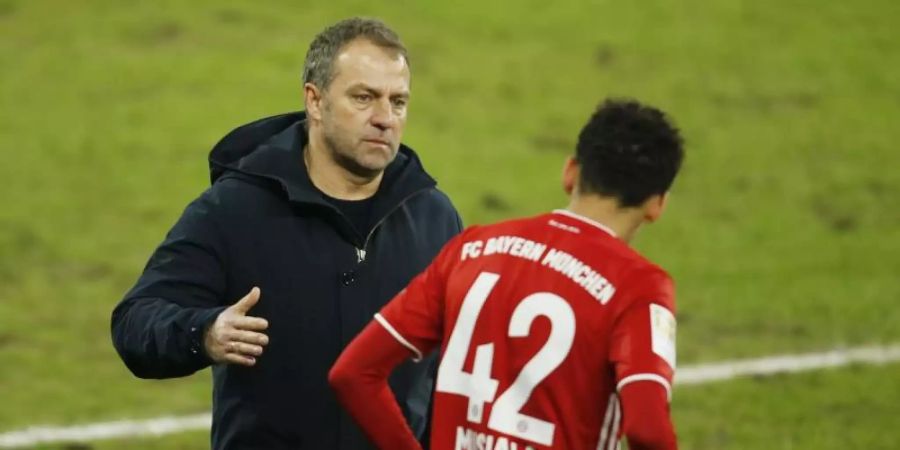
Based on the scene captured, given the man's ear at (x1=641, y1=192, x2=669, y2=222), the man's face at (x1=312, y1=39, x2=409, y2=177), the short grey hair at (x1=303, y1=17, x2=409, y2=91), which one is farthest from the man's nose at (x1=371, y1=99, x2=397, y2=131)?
the man's ear at (x1=641, y1=192, x2=669, y2=222)

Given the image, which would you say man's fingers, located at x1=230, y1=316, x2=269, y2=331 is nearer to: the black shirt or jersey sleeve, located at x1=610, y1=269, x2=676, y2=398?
the black shirt

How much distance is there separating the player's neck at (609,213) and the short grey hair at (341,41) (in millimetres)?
1305

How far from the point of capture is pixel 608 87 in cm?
1571

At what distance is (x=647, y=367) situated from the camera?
426cm

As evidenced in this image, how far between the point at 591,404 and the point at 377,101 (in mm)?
1507

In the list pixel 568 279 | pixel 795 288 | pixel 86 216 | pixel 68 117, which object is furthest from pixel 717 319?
pixel 568 279

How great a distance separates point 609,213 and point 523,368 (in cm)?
43

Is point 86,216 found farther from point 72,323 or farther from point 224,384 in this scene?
point 224,384

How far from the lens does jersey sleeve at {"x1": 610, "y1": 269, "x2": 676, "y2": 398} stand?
168 inches

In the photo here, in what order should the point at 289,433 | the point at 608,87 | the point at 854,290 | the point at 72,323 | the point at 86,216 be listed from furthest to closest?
the point at 608,87, the point at 86,216, the point at 854,290, the point at 72,323, the point at 289,433

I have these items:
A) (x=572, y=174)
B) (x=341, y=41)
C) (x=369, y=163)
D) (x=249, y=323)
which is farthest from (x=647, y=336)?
(x=341, y=41)

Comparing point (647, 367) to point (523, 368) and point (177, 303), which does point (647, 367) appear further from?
point (177, 303)

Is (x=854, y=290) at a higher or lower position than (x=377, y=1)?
lower

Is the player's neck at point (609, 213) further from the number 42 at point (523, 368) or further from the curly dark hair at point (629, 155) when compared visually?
the number 42 at point (523, 368)
